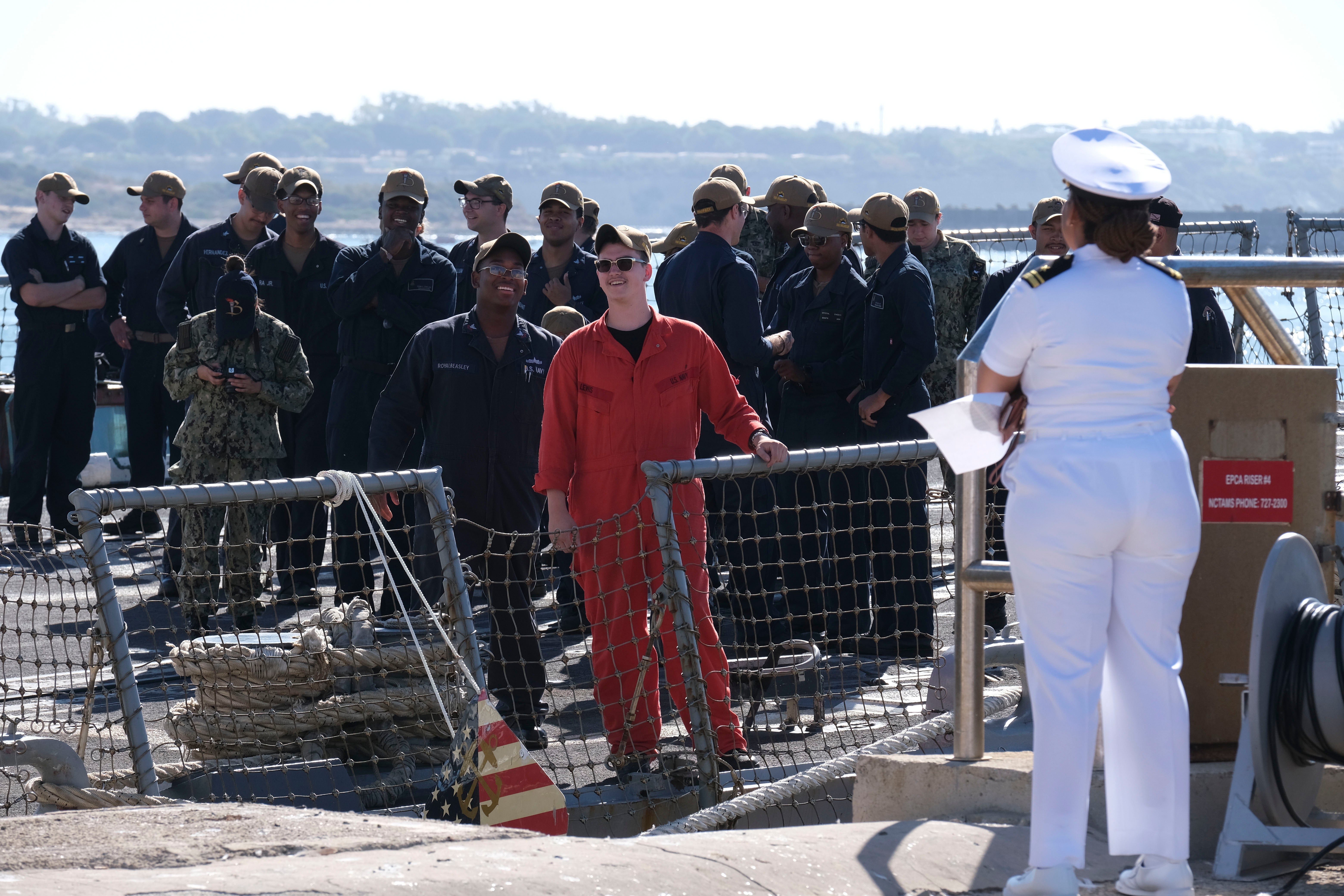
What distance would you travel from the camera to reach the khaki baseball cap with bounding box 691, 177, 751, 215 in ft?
22.9

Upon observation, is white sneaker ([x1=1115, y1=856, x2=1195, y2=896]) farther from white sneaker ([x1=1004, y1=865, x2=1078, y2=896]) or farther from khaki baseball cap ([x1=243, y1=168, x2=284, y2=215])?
khaki baseball cap ([x1=243, y1=168, x2=284, y2=215])

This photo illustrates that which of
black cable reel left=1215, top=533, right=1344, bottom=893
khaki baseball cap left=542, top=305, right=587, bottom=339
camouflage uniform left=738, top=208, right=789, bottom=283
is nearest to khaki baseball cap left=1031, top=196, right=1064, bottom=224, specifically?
camouflage uniform left=738, top=208, right=789, bottom=283

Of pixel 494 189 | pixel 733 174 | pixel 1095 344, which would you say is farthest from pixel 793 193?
pixel 1095 344

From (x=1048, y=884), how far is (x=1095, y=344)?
1.14 meters

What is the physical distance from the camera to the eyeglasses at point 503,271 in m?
6.02

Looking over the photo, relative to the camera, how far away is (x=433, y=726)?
5457mm

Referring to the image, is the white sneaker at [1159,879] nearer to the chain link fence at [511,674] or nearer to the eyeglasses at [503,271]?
the chain link fence at [511,674]

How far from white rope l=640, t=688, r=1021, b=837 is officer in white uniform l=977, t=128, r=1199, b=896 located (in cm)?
89

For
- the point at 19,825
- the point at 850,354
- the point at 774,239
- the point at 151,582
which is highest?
the point at 774,239

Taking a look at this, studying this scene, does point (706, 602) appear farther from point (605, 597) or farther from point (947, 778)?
point (947, 778)

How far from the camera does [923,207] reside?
9078mm

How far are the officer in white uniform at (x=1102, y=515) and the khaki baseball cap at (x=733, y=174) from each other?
5.40 metres

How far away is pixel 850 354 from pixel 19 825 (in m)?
4.64

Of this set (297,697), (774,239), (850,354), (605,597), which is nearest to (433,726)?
(297,697)
